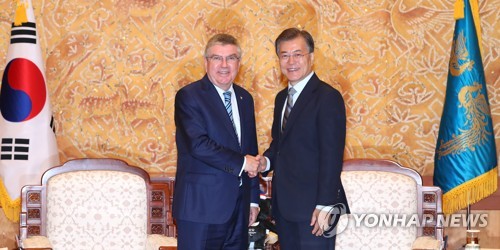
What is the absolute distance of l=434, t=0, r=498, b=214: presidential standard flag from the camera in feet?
18.2

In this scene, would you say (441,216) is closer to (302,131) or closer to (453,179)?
(453,179)

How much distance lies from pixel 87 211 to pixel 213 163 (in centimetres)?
143

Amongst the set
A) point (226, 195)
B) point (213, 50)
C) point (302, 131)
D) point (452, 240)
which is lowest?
point (452, 240)

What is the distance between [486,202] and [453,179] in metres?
0.47

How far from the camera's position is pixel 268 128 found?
5.91 meters

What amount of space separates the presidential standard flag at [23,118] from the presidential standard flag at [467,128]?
2925mm

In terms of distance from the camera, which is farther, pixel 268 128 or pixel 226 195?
pixel 268 128

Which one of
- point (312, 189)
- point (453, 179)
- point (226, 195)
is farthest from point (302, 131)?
point (453, 179)

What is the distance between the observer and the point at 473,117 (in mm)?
5531

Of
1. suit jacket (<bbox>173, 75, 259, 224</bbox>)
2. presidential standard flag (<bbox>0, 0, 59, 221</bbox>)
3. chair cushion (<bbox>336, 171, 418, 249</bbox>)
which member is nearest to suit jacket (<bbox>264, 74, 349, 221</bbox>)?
suit jacket (<bbox>173, 75, 259, 224</bbox>)

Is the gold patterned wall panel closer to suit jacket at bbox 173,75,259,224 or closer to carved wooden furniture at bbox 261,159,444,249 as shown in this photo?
carved wooden furniture at bbox 261,159,444,249

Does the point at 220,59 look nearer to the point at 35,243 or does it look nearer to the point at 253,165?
the point at 253,165

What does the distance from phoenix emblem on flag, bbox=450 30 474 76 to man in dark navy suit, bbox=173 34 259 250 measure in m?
2.03

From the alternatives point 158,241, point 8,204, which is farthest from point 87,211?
point 8,204
